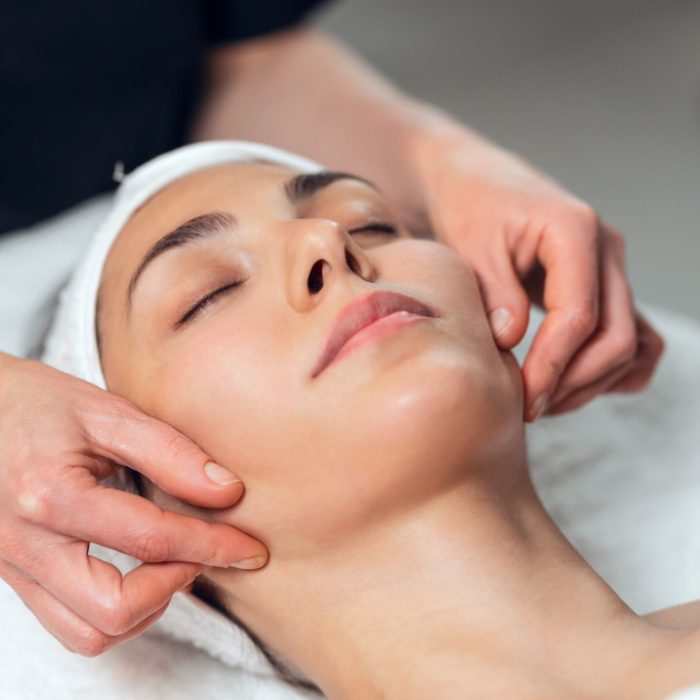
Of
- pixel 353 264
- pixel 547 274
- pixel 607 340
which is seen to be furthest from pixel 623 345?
pixel 353 264

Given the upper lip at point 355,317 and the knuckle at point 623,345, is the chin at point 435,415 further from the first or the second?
the knuckle at point 623,345

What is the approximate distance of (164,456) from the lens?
94 cm

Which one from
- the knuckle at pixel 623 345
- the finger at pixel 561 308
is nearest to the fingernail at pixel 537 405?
the finger at pixel 561 308

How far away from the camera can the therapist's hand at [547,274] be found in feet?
3.84

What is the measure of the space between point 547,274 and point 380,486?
0.43m

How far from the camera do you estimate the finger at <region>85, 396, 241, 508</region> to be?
94cm

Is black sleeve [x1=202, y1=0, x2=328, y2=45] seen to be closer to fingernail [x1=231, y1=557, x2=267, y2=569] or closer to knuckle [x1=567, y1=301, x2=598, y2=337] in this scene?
knuckle [x1=567, y1=301, x2=598, y2=337]

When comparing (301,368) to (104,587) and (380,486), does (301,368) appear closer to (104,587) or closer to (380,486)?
(380,486)

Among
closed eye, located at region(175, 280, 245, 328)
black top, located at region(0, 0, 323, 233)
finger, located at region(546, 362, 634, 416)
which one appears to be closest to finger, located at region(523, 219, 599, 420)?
finger, located at region(546, 362, 634, 416)

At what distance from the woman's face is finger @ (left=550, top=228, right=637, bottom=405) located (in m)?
0.18

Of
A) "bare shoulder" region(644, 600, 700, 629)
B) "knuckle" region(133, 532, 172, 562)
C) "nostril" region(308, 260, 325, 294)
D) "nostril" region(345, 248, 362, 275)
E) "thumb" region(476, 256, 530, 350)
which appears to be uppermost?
"nostril" region(345, 248, 362, 275)

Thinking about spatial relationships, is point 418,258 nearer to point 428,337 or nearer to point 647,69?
point 428,337

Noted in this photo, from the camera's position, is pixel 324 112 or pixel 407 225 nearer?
pixel 407 225

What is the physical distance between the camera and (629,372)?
1.41 metres
